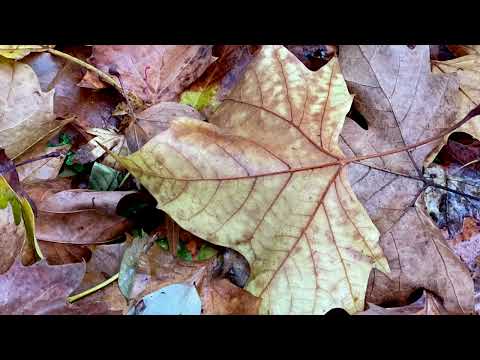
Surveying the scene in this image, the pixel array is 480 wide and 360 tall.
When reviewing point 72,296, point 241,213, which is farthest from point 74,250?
point 241,213

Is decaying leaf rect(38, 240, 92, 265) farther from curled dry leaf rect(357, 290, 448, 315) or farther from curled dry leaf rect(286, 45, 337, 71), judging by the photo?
curled dry leaf rect(286, 45, 337, 71)

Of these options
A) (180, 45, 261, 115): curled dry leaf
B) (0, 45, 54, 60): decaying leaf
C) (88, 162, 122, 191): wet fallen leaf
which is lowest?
(88, 162, 122, 191): wet fallen leaf

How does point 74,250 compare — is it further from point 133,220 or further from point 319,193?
point 319,193

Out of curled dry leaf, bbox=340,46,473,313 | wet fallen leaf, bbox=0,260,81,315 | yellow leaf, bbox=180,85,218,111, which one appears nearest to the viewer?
wet fallen leaf, bbox=0,260,81,315

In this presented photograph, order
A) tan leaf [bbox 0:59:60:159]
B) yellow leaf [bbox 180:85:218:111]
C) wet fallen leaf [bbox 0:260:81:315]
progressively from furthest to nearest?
1. yellow leaf [bbox 180:85:218:111]
2. tan leaf [bbox 0:59:60:159]
3. wet fallen leaf [bbox 0:260:81:315]

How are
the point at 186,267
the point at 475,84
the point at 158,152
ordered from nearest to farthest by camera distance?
the point at 158,152
the point at 186,267
the point at 475,84

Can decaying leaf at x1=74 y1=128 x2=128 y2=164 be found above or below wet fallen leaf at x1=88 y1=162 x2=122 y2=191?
above

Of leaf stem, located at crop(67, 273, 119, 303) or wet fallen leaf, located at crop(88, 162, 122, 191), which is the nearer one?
leaf stem, located at crop(67, 273, 119, 303)

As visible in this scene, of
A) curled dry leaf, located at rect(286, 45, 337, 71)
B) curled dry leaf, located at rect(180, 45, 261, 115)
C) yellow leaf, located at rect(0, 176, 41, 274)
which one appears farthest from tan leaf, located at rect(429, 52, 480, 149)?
yellow leaf, located at rect(0, 176, 41, 274)
